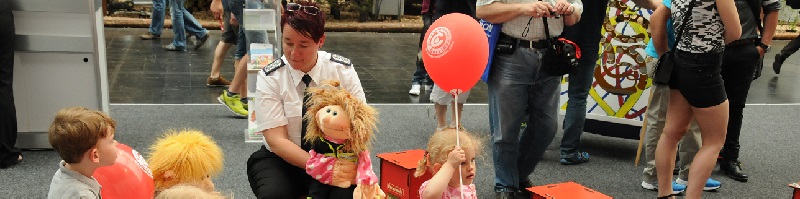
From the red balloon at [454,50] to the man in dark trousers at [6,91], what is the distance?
7.53 feet

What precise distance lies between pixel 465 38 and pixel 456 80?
161 mm

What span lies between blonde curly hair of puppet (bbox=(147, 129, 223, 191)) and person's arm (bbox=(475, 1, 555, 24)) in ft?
4.13

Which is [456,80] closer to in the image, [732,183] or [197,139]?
[197,139]

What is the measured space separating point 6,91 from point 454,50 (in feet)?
8.04

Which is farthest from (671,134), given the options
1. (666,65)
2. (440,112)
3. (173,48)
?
(173,48)

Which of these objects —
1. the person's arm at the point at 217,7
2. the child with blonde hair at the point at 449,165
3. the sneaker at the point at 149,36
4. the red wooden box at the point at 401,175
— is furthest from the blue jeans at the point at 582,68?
the sneaker at the point at 149,36

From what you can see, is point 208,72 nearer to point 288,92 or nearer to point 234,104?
point 234,104

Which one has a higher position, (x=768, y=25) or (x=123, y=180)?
(x=768, y=25)

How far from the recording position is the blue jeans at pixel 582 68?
402 cm

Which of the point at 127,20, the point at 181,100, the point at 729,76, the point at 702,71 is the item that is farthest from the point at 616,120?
the point at 127,20

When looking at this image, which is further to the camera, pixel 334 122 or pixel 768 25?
pixel 768 25

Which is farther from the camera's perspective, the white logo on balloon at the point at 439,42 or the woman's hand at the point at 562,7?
the woman's hand at the point at 562,7

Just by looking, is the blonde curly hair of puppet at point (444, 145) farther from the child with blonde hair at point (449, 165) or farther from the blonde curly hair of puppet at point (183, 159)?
the blonde curly hair of puppet at point (183, 159)

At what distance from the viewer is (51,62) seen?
162 inches
